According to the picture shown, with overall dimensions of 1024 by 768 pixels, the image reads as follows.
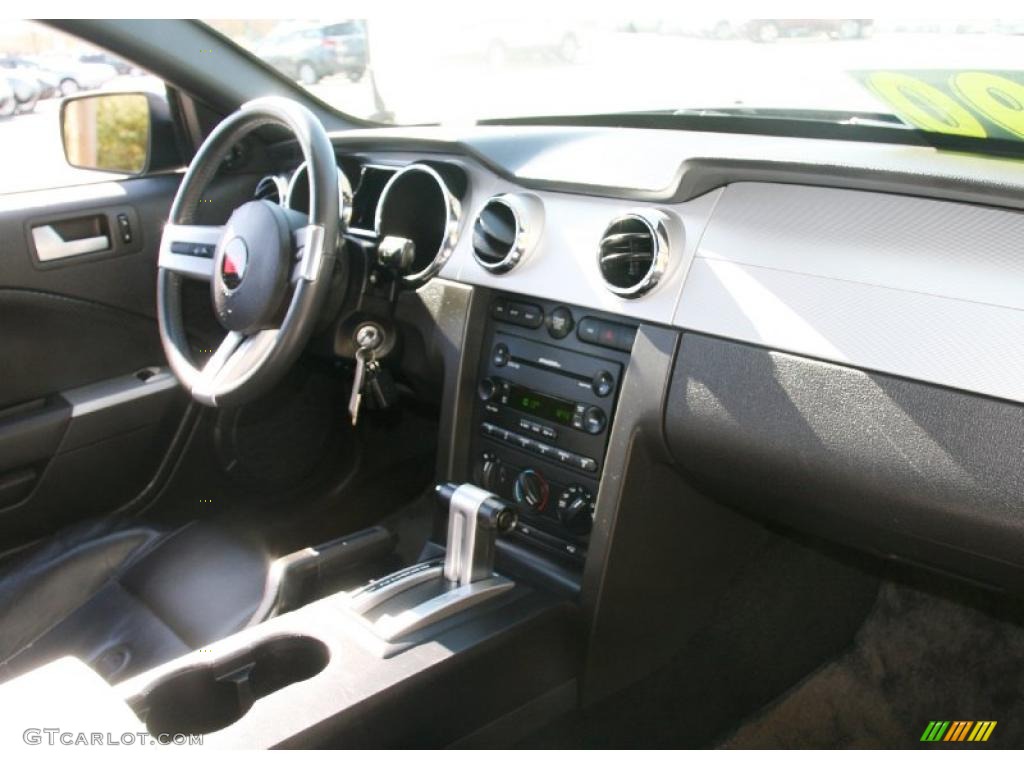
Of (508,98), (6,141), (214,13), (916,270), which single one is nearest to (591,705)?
(916,270)

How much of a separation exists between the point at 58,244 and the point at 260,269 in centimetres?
72

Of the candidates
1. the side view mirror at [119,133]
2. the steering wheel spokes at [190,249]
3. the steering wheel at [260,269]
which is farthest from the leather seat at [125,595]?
the side view mirror at [119,133]

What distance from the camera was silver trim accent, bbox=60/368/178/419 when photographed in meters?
2.08

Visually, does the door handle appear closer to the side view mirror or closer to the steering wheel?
the side view mirror

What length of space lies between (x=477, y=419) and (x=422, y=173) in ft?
1.55

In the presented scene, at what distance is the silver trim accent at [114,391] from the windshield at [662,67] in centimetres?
77

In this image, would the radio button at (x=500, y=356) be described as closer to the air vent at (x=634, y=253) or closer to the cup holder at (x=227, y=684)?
the air vent at (x=634, y=253)

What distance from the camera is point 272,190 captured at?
2.00m

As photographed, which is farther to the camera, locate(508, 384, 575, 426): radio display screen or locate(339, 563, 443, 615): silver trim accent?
locate(508, 384, 575, 426): radio display screen

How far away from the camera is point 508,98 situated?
2.19 m

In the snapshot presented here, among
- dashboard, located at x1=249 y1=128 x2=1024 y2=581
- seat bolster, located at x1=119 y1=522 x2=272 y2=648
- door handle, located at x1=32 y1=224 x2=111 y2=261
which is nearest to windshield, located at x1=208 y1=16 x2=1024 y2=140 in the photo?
dashboard, located at x1=249 y1=128 x2=1024 y2=581

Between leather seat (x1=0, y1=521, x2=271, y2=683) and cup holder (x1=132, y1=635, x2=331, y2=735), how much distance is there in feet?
1.13

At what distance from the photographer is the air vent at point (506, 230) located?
5.29 feet

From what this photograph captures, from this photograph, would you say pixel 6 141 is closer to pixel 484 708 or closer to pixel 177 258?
pixel 177 258
